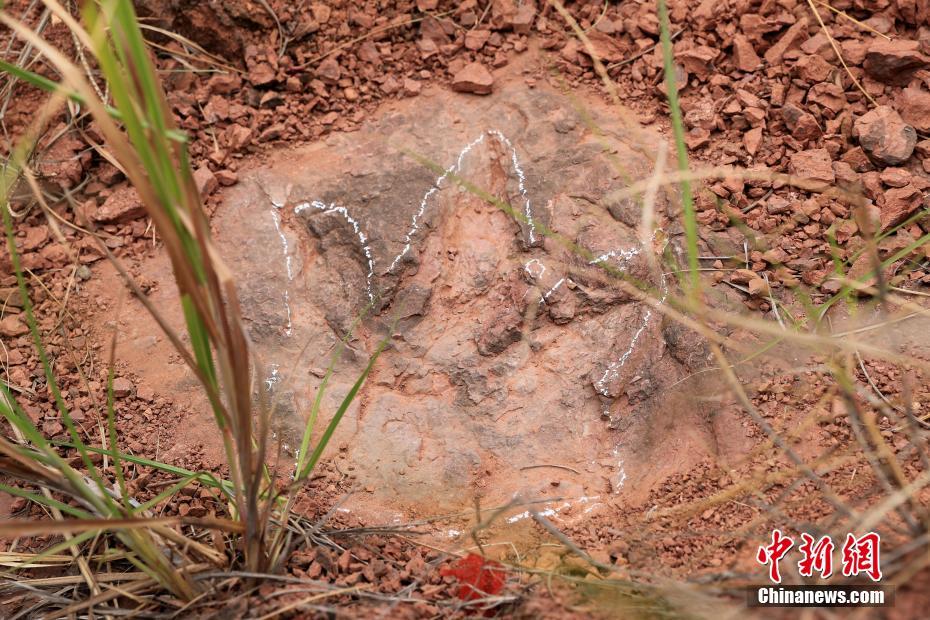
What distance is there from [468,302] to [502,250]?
18cm

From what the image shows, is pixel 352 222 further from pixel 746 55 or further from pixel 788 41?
pixel 788 41

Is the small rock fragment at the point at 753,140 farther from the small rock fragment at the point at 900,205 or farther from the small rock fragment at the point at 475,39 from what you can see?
the small rock fragment at the point at 475,39

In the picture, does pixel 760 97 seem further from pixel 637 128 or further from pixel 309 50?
pixel 309 50

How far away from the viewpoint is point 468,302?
228 centimetres

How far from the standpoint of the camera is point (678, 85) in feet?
7.89

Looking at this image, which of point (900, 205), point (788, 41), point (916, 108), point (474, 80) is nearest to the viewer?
point (900, 205)

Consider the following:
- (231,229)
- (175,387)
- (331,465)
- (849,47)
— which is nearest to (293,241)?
(231,229)

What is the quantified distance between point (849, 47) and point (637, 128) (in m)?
0.64

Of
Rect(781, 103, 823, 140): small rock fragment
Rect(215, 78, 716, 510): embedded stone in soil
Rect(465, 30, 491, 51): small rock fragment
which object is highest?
Rect(465, 30, 491, 51): small rock fragment

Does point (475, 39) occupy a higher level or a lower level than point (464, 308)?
higher

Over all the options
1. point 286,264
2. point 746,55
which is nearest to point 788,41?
point 746,55

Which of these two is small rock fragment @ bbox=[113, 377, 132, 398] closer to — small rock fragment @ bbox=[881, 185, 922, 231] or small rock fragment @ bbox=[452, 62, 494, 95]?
small rock fragment @ bbox=[452, 62, 494, 95]

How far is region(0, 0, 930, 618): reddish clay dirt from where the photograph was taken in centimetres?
198

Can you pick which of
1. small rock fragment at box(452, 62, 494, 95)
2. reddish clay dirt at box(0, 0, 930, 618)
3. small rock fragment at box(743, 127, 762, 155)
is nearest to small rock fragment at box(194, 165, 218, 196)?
reddish clay dirt at box(0, 0, 930, 618)
